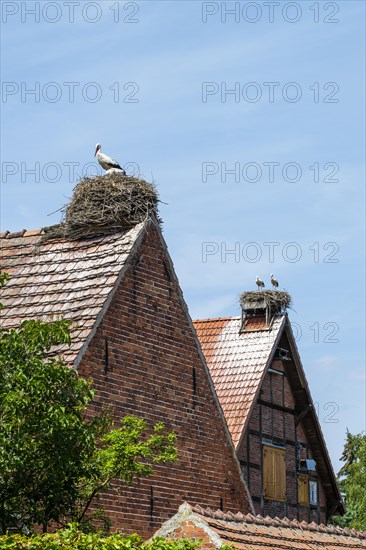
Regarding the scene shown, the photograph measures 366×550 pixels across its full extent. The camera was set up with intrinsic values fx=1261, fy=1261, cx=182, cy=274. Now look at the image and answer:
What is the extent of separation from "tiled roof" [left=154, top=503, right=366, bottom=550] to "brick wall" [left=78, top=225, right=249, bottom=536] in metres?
2.57

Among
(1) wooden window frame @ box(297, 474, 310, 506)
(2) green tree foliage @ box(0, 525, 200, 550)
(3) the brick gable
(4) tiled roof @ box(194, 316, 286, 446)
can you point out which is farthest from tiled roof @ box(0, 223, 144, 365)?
(1) wooden window frame @ box(297, 474, 310, 506)

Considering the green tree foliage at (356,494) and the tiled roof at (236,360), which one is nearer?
the tiled roof at (236,360)

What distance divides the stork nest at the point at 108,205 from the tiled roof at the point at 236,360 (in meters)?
8.20

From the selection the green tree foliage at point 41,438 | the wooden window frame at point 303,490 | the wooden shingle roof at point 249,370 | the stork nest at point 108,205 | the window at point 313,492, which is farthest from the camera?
the window at point 313,492

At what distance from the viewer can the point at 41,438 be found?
42.9 feet

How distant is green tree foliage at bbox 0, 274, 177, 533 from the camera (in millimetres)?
12836

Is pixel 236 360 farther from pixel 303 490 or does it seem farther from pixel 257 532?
pixel 257 532

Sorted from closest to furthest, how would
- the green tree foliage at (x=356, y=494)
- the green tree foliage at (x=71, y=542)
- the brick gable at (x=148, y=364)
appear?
the green tree foliage at (x=71, y=542) < the brick gable at (x=148, y=364) < the green tree foliage at (x=356, y=494)

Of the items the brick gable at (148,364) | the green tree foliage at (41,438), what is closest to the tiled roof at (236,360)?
the brick gable at (148,364)

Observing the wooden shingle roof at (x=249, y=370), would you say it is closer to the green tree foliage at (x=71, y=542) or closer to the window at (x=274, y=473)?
the window at (x=274, y=473)

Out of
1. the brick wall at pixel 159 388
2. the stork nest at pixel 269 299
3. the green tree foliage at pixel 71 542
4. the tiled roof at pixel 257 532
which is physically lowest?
the green tree foliage at pixel 71 542

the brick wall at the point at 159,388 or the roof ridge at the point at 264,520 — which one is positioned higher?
the brick wall at the point at 159,388

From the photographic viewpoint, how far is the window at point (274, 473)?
2794 cm

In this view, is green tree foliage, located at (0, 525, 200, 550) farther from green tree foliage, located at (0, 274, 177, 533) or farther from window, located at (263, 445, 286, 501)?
window, located at (263, 445, 286, 501)
